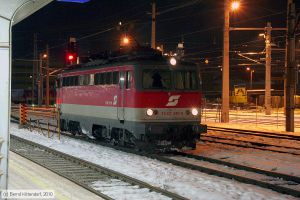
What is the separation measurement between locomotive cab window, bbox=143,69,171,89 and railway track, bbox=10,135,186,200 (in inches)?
132

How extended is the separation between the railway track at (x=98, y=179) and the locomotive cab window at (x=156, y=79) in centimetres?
336

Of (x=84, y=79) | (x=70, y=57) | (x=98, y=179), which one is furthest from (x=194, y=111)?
(x=70, y=57)

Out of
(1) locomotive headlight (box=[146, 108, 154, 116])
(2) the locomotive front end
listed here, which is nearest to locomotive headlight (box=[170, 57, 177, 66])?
(2) the locomotive front end

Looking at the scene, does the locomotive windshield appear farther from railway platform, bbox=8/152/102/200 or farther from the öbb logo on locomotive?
railway platform, bbox=8/152/102/200

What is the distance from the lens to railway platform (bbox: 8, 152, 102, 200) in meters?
9.42

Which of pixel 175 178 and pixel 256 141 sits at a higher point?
pixel 256 141

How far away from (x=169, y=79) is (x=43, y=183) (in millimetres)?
6864

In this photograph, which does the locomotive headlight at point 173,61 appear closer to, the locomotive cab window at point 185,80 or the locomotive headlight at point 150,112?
the locomotive cab window at point 185,80

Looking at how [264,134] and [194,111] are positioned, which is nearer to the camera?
[194,111]

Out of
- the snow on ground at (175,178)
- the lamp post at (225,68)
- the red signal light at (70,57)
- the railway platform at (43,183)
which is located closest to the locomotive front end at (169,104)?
the snow on ground at (175,178)

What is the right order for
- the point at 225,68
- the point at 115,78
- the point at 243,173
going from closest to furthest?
the point at 243,173
the point at 115,78
the point at 225,68

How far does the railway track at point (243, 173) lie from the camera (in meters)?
10.6

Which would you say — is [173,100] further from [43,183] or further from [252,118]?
[252,118]

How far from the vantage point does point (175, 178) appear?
38.3 ft
